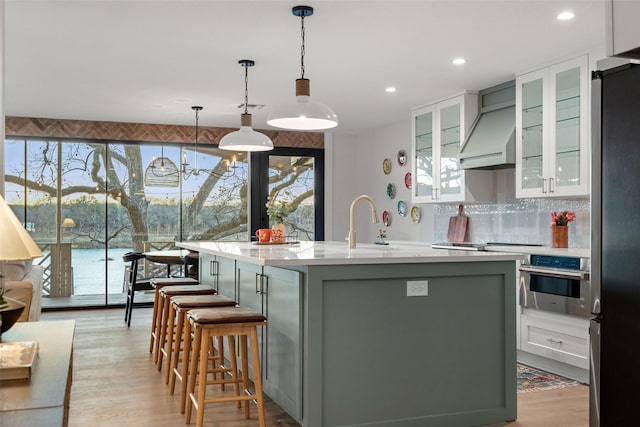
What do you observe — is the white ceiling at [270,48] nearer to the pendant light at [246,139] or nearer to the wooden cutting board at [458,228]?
the pendant light at [246,139]

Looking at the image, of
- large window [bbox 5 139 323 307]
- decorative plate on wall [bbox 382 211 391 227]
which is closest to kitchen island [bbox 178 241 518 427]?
decorative plate on wall [bbox 382 211 391 227]

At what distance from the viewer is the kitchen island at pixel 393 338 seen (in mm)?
3027

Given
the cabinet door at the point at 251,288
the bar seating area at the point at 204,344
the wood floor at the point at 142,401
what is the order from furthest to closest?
the cabinet door at the point at 251,288, the wood floor at the point at 142,401, the bar seating area at the point at 204,344

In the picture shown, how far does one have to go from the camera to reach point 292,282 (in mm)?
3191

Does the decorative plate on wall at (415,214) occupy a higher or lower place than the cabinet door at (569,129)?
lower

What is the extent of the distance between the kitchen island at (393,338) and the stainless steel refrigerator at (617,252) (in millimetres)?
1098

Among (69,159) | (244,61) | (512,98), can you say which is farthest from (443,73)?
(69,159)

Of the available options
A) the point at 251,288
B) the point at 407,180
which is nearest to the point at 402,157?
the point at 407,180

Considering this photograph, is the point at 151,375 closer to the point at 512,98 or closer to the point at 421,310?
the point at 421,310

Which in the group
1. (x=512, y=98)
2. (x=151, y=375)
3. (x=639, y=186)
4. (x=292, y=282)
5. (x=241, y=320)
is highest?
(x=512, y=98)

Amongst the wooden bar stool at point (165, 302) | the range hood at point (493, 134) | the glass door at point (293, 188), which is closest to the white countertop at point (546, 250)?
the range hood at point (493, 134)

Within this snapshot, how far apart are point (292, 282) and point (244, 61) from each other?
247cm

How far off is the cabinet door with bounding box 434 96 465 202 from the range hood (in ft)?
0.60

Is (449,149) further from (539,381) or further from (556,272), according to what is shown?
(539,381)
